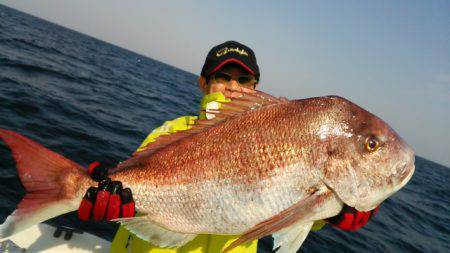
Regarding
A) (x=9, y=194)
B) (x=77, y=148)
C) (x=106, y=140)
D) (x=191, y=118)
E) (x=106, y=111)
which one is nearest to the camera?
(x=191, y=118)

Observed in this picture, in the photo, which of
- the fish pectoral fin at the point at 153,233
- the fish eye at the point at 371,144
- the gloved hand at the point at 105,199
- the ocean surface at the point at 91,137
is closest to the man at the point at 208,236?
the gloved hand at the point at 105,199

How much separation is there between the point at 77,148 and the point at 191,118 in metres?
7.88

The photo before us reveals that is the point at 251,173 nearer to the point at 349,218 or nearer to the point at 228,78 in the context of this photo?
the point at 349,218

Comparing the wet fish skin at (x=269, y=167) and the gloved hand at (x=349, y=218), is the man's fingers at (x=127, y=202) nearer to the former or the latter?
the wet fish skin at (x=269, y=167)

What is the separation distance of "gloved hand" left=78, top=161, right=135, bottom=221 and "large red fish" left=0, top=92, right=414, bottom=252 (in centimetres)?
Answer: 6

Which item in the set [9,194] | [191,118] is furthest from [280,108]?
[9,194]

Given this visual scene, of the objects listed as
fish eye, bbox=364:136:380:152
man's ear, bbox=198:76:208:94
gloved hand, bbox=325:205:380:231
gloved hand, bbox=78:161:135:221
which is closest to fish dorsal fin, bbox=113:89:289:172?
gloved hand, bbox=78:161:135:221

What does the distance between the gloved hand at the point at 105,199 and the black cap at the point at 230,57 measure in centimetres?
208

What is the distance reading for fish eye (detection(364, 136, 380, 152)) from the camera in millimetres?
2523

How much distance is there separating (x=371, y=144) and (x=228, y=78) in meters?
2.32

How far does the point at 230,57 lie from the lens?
14.0 feet

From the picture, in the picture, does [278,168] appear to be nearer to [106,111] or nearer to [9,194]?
[9,194]

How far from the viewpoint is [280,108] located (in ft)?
8.91

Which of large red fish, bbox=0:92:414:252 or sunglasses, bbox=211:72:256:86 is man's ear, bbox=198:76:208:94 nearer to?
sunglasses, bbox=211:72:256:86
